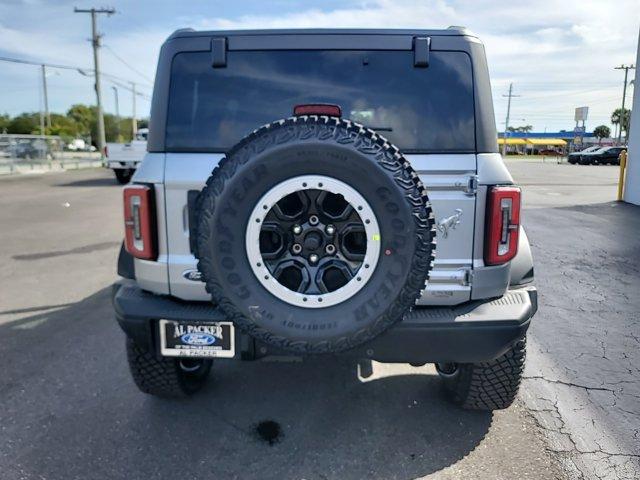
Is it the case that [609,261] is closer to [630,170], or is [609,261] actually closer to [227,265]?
[227,265]

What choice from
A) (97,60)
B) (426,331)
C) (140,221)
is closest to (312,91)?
(140,221)

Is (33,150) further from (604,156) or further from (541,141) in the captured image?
(541,141)

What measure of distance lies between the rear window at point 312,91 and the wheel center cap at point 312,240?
694mm

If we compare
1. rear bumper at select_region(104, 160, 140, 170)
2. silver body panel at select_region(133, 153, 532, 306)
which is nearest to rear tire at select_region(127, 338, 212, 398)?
silver body panel at select_region(133, 153, 532, 306)

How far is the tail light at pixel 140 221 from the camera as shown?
2.52m

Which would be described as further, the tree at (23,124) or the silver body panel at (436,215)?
the tree at (23,124)

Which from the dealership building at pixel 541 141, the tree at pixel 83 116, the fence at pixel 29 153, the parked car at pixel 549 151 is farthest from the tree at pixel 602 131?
the fence at pixel 29 153

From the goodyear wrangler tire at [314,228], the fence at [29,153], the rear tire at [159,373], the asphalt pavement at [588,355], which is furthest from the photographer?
the fence at [29,153]

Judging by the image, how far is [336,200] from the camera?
228cm

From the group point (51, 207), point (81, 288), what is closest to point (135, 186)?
point (81, 288)

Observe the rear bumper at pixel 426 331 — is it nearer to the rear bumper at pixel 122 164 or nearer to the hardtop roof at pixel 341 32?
the hardtop roof at pixel 341 32

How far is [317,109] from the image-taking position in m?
2.44

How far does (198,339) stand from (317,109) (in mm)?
1230

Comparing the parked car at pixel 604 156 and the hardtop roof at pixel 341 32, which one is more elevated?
the hardtop roof at pixel 341 32
